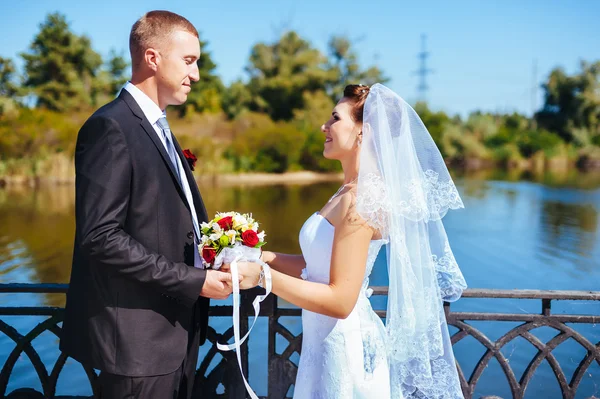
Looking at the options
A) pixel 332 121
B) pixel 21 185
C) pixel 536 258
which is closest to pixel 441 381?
pixel 332 121

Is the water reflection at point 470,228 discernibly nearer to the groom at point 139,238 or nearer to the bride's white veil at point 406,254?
the groom at point 139,238

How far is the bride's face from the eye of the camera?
2.12 metres

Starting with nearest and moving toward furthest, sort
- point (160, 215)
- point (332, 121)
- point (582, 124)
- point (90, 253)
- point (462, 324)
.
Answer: point (90, 253) < point (160, 215) < point (332, 121) < point (462, 324) < point (582, 124)

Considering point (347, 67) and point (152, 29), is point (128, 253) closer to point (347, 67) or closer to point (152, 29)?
point (152, 29)

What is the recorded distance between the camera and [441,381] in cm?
206

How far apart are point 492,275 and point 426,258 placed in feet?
31.5

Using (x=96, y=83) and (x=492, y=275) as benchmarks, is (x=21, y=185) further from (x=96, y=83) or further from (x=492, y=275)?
(x=492, y=275)

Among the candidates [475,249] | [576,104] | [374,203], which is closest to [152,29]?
[374,203]

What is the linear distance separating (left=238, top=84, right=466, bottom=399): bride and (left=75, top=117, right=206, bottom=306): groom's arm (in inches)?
20.2

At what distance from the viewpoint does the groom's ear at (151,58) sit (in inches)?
72.4

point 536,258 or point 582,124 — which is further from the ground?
point 582,124

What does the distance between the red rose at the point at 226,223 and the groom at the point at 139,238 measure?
0.14 m

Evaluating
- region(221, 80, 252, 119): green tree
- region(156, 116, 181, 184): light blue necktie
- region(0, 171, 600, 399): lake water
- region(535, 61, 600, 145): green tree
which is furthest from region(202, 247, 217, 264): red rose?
region(535, 61, 600, 145): green tree

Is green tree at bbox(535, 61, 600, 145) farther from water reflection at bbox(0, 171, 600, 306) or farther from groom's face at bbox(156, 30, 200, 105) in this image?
groom's face at bbox(156, 30, 200, 105)
